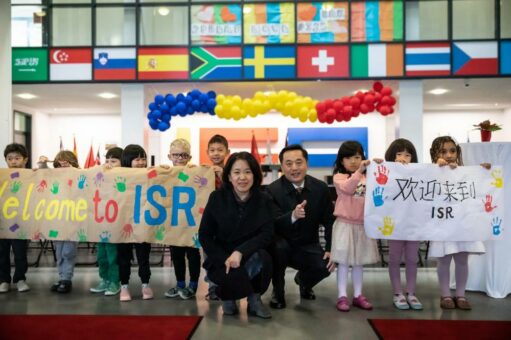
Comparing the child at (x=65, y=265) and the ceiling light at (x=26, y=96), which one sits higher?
the ceiling light at (x=26, y=96)

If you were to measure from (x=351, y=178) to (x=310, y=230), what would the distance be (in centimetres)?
59

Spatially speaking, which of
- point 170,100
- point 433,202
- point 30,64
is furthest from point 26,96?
point 433,202

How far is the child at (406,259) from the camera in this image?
3.45 meters

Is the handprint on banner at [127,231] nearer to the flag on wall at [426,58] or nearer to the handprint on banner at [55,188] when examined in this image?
the handprint on banner at [55,188]

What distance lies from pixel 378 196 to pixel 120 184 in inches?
83.6

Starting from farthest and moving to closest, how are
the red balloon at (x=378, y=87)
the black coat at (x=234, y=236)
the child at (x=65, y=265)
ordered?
the red balloon at (x=378, y=87), the child at (x=65, y=265), the black coat at (x=234, y=236)

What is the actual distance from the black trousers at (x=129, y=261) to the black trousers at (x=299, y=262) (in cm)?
106

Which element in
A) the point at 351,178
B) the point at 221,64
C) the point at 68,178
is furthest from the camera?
the point at 221,64

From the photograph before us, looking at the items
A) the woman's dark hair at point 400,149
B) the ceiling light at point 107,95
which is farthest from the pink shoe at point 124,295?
the ceiling light at point 107,95

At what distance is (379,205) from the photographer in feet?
11.2

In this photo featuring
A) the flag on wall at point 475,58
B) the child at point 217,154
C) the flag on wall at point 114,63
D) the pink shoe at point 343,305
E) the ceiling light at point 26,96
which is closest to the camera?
the pink shoe at point 343,305

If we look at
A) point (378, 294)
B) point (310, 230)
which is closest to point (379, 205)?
point (310, 230)

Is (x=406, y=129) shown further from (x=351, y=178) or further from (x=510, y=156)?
(x=351, y=178)

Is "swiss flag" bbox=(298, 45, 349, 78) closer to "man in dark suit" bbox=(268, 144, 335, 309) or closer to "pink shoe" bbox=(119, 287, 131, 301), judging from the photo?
"man in dark suit" bbox=(268, 144, 335, 309)
